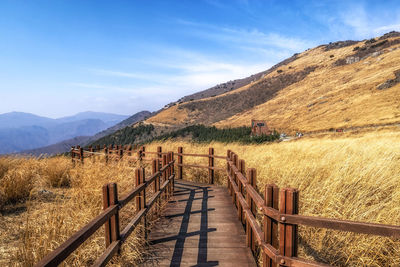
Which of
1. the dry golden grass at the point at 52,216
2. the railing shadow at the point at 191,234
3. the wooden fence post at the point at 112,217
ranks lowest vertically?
the railing shadow at the point at 191,234

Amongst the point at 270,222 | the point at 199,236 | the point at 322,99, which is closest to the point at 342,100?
the point at 322,99

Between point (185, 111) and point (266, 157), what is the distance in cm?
7733

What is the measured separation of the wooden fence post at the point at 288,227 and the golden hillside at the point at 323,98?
2872cm

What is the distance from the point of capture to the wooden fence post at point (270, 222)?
8.35 feet

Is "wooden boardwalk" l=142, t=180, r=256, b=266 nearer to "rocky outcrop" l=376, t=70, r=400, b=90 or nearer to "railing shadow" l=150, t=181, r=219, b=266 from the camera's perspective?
"railing shadow" l=150, t=181, r=219, b=266

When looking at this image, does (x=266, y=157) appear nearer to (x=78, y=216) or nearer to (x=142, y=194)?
(x=142, y=194)

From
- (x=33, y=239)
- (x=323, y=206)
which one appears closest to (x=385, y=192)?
(x=323, y=206)

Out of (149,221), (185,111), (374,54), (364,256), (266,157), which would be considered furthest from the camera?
(185,111)

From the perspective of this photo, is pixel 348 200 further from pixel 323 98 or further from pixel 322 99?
pixel 323 98

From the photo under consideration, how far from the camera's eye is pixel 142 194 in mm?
4152

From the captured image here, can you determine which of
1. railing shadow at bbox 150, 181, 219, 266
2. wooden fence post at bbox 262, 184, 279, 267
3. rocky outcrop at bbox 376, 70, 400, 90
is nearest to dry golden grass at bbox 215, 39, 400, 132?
rocky outcrop at bbox 376, 70, 400, 90

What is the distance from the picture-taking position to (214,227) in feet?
15.5

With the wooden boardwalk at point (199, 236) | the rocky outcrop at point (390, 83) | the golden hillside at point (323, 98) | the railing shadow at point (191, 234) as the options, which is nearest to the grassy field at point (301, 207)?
the wooden boardwalk at point (199, 236)

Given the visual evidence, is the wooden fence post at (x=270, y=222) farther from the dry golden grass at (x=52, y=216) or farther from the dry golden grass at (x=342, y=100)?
the dry golden grass at (x=342, y=100)
